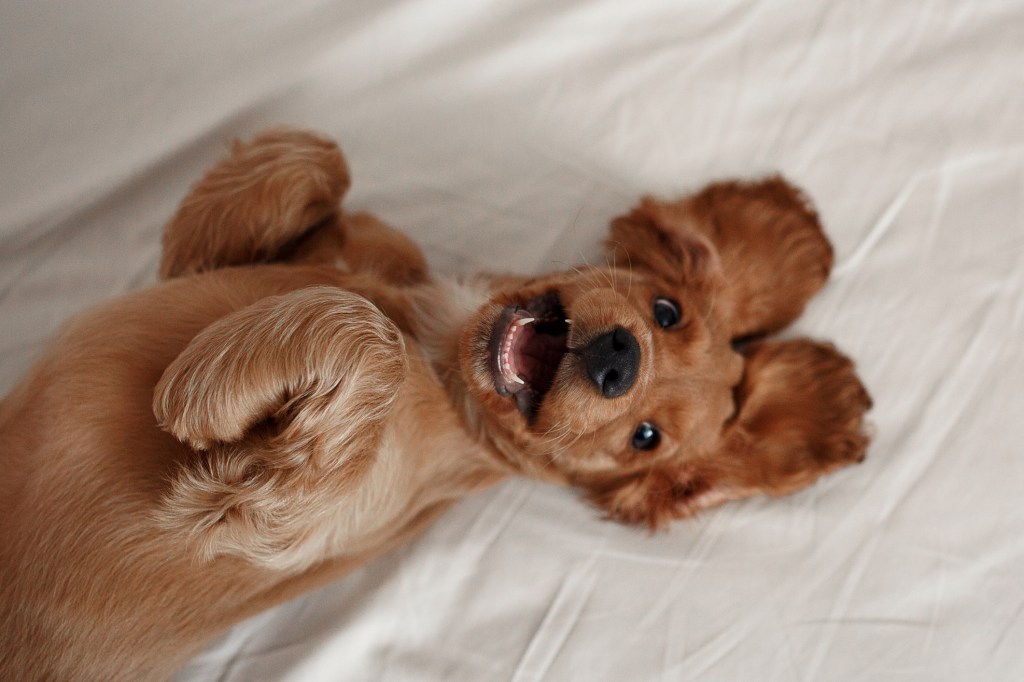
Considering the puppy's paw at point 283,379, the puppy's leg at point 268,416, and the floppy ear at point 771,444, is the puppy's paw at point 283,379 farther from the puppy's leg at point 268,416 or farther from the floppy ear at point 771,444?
the floppy ear at point 771,444

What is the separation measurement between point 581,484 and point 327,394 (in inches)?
40.8

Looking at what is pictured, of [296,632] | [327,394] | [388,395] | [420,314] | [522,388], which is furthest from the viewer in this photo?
[296,632]

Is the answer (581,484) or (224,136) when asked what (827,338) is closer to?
(581,484)

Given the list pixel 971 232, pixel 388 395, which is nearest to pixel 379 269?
pixel 388 395

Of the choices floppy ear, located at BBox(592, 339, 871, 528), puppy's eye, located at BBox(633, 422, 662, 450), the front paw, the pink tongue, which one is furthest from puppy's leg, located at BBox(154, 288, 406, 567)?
the front paw

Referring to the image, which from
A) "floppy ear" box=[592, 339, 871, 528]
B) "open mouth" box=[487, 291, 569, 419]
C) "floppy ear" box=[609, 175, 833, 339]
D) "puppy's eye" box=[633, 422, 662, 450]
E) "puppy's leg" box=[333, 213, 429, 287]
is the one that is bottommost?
"floppy ear" box=[592, 339, 871, 528]

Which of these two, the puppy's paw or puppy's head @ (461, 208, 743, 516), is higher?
the puppy's paw

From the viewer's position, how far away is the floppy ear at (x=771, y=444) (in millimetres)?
2502

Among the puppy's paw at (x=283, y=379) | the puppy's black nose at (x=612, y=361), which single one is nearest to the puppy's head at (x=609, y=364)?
the puppy's black nose at (x=612, y=361)

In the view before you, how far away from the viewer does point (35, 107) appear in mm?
2701

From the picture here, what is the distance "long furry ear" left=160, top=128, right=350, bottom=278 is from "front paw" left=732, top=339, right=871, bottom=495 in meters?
1.47

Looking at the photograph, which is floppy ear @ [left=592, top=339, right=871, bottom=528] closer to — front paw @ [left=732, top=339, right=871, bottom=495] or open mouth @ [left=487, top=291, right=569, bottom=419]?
front paw @ [left=732, top=339, right=871, bottom=495]

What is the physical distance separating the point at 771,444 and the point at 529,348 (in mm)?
892

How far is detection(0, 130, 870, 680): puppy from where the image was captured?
6.04 ft
